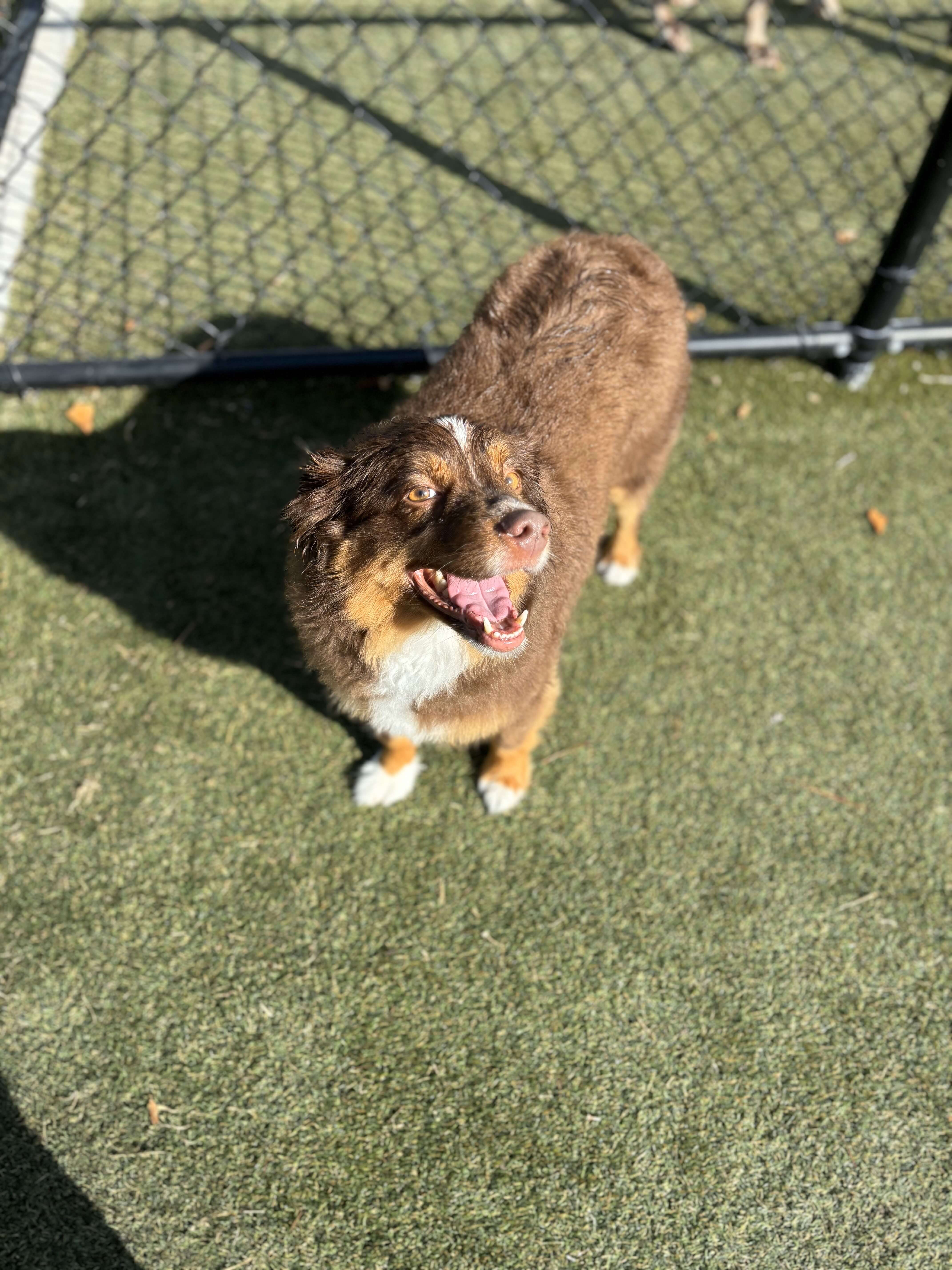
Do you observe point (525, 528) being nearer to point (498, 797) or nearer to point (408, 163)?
point (498, 797)

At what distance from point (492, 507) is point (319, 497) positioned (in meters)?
0.50

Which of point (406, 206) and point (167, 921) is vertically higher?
point (406, 206)

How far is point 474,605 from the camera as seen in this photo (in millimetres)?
2236

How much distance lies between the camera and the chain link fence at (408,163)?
4488 mm

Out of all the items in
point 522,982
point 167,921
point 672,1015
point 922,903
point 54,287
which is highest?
point 54,287

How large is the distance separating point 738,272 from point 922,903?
11.3ft

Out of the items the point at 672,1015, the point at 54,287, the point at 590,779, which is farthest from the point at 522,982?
the point at 54,287

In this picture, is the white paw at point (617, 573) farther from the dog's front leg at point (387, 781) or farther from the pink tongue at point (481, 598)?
the pink tongue at point (481, 598)

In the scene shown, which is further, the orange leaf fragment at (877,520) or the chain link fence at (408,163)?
the chain link fence at (408,163)

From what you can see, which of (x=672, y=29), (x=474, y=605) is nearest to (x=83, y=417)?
(x=474, y=605)

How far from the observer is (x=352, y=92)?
5.45m

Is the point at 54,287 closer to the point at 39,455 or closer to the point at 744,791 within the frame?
the point at 39,455

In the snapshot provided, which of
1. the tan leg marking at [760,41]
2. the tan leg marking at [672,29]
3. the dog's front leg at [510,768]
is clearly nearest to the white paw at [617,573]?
the dog's front leg at [510,768]

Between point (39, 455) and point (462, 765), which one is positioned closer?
point (462, 765)
